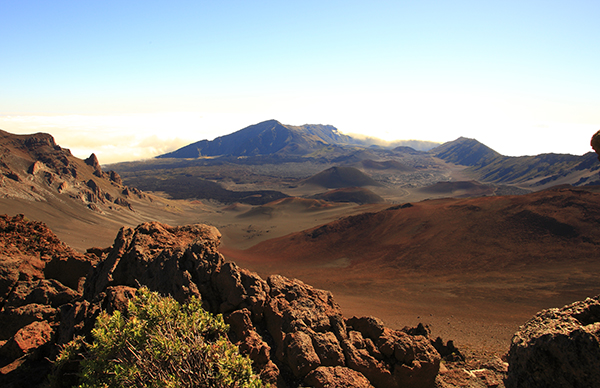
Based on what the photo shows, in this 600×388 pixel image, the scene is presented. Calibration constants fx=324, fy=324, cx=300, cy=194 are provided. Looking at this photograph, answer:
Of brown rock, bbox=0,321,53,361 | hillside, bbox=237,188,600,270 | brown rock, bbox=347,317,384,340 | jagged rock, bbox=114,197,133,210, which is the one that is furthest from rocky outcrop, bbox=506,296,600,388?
jagged rock, bbox=114,197,133,210

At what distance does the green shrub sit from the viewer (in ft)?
17.6

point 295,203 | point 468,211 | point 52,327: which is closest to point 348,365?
point 52,327

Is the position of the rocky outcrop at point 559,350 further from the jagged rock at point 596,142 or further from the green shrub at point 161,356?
the green shrub at point 161,356

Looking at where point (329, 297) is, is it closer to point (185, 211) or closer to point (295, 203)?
point (295, 203)

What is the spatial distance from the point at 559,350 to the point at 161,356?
6.61 m

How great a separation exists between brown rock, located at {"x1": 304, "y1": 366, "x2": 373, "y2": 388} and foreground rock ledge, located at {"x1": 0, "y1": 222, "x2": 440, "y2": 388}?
3 centimetres

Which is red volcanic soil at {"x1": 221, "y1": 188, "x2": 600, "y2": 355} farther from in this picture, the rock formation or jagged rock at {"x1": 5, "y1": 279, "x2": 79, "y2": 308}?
the rock formation

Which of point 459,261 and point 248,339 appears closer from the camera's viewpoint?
point 248,339

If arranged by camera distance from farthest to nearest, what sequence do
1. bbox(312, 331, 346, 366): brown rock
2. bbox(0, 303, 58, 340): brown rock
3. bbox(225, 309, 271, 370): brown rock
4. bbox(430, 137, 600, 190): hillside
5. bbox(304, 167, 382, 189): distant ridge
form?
1. bbox(304, 167, 382, 189): distant ridge
2. bbox(430, 137, 600, 190): hillside
3. bbox(0, 303, 58, 340): brown rock
4. bbox(312, 331, 346, 366): brown rock
5. bbox(225, 309, 271, 370): brown rock

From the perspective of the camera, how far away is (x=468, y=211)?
1625 inches

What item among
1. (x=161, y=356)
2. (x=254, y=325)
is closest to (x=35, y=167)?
(x=254, y=325)

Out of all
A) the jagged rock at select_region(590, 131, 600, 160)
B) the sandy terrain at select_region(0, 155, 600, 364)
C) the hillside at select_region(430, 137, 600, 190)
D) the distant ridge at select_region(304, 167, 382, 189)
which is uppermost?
the hillside at select_region(430, 137, 600, 190)

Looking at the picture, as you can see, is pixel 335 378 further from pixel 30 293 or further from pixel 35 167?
pixel 35 167

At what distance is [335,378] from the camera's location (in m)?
7.99
